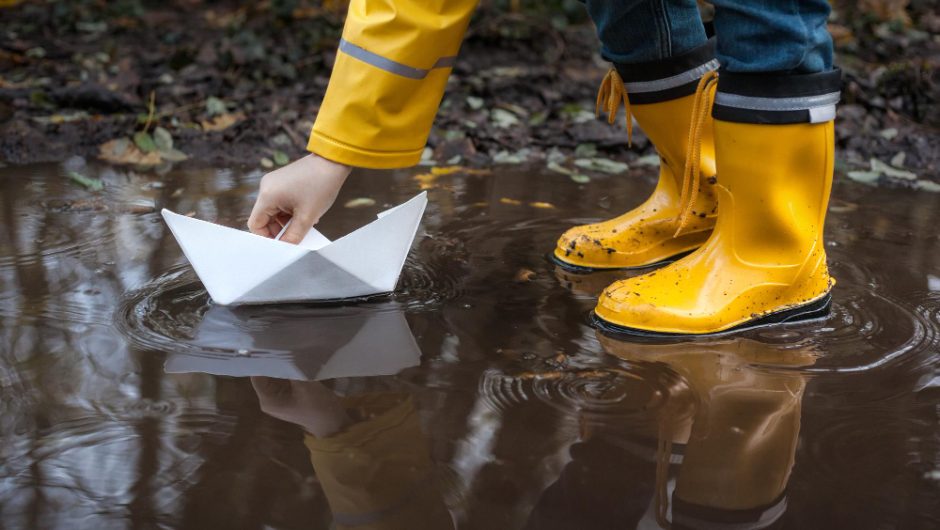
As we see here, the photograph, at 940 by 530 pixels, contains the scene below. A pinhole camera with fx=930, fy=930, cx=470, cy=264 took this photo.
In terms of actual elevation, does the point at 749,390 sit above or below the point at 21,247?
above

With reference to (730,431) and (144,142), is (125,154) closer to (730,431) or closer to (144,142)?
(144,142)

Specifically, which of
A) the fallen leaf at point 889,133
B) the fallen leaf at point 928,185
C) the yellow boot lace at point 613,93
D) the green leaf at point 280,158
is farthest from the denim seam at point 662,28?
the fallen leaf at point 889,133

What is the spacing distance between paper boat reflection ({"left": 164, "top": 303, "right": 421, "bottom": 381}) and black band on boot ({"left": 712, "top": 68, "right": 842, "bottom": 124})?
2.30 feet

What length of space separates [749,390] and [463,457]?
0.49 m

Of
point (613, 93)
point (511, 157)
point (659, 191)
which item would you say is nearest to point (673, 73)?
point (613, 93)

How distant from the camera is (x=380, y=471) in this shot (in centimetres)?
120

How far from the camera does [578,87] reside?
382 cm

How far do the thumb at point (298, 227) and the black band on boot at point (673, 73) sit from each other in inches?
30.1

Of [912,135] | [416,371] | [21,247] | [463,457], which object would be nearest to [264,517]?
[463,457]

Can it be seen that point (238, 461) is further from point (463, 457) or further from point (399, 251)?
point (399, 251)

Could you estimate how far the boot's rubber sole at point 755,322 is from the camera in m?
1.66

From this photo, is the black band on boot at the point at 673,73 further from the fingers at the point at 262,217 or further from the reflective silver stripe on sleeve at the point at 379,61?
the fingers at the point at 262,217

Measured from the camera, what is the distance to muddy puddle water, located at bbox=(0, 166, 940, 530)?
3.69 feet

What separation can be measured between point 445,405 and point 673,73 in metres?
0.90
